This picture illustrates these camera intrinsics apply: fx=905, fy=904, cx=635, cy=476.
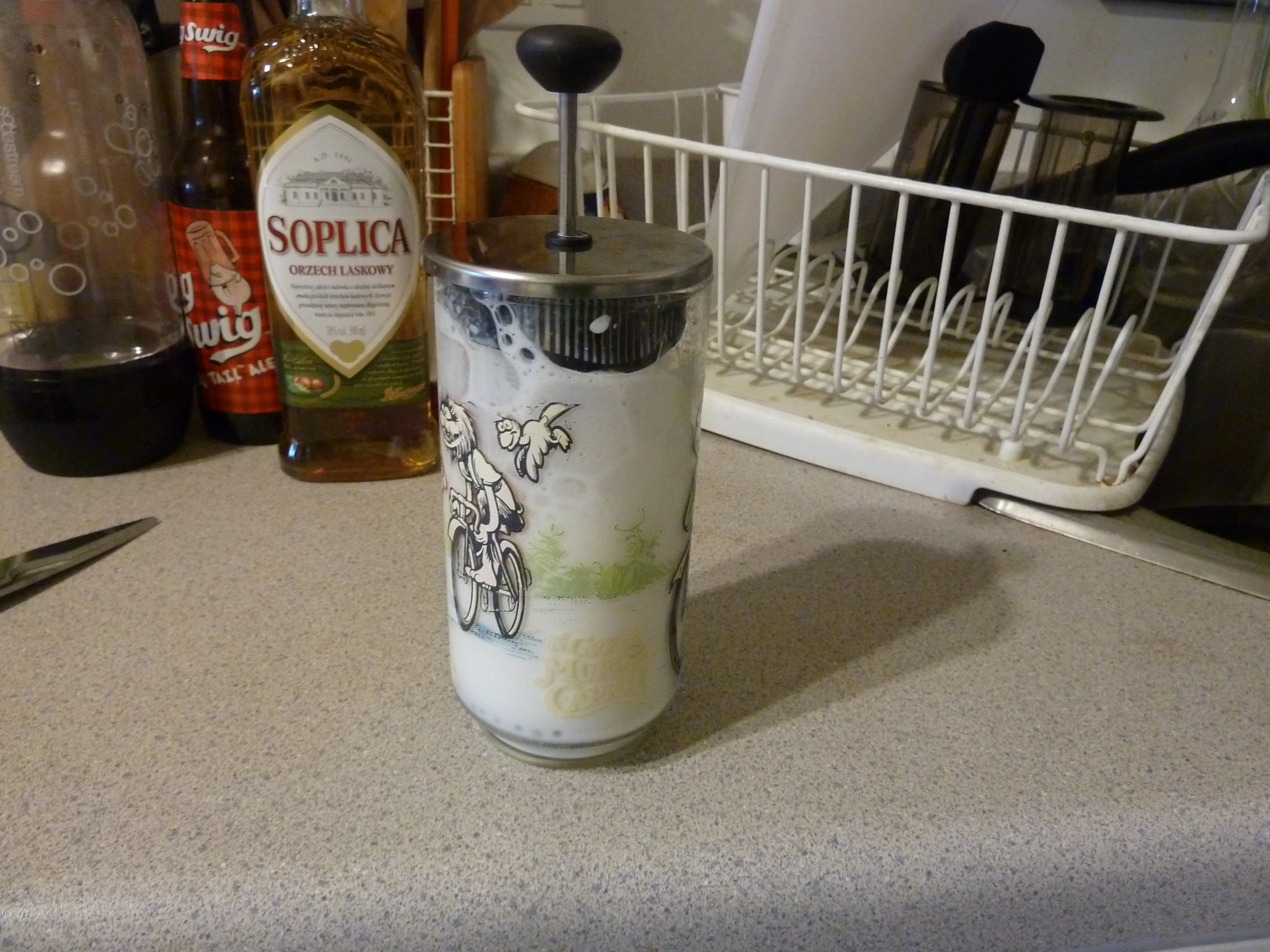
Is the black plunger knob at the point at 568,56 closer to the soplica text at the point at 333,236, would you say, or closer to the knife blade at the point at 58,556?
the soplica text at the point at 333,236

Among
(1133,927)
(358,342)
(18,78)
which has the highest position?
(18,78)

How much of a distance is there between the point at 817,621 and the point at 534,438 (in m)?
0.20

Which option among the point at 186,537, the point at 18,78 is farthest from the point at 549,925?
the point at 18,78

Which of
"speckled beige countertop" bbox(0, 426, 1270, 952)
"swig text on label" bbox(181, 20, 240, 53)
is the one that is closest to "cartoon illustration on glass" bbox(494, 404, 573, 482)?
"speckled beige countertop" bbox(0, 426, 1270, 952)

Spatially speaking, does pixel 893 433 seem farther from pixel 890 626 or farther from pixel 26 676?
pixel 26 676

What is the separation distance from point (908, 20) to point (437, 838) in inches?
21.2

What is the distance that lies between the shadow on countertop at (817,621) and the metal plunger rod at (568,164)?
0.19m

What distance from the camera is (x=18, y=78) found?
18.8 inches

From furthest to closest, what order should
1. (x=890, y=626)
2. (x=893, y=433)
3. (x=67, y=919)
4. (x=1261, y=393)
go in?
(x=1261, y=393) < (x=893, y=433) < (x=890, y=626) < (x=67, y=919)

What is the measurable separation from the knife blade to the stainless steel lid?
0.95 ft

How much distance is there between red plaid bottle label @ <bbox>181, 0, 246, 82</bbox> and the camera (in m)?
0.48

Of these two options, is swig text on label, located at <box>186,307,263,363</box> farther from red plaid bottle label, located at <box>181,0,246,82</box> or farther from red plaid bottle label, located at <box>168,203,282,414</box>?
red plaid bottle label, located at <box>181,0,246,82</box>

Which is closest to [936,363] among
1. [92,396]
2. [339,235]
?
[339,235]

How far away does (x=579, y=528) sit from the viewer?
0.92ft
